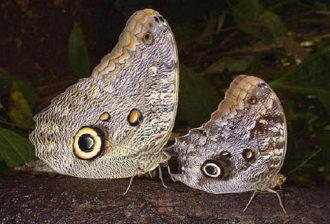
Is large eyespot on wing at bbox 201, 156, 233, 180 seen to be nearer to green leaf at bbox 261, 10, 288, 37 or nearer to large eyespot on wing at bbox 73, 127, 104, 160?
large eyespot on wing at bbox 73, 127, 104, 160

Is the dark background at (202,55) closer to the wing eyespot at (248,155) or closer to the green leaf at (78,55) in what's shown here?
the green leaf at (78,55)

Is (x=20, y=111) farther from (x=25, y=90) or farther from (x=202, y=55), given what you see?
(x=202, y=55)

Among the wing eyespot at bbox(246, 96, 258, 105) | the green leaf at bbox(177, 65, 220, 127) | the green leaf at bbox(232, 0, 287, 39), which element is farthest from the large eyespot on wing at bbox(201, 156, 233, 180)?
the green leaf at bbox(232, 0, 287, 39)

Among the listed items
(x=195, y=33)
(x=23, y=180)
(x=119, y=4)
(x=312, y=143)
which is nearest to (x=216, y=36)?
(x=195, y=33)

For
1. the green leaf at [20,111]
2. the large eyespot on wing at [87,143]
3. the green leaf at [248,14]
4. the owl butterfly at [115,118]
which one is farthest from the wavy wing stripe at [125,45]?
the green leaf at [248,14]

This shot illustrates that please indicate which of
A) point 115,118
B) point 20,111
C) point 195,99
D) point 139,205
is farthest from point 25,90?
point 139,205
